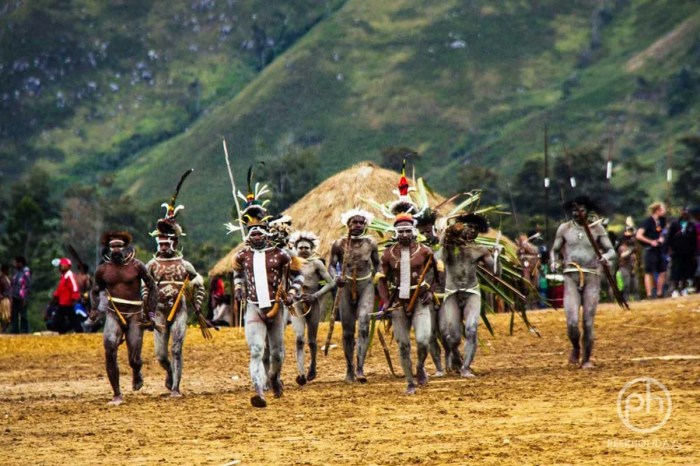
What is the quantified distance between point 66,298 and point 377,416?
1916 centimetres

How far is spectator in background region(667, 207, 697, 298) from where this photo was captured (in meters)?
29.4

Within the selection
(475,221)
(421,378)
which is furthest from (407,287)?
(475,221)

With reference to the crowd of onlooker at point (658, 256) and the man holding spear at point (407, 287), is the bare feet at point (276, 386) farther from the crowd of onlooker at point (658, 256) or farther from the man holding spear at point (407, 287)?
the crowd of onlooker at point (658, 256)

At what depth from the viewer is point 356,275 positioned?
63.2ft

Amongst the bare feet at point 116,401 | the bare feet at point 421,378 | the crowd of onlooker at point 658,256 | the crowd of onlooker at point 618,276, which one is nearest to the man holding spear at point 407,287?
the bare feet at point 421,378

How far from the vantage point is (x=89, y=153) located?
15400 cm

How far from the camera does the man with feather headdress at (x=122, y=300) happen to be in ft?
58.7

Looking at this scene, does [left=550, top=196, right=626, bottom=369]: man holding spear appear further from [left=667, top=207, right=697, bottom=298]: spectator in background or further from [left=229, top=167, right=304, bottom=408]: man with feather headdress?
[left=667, top=207, right=697, bottom=298]: spectator in background

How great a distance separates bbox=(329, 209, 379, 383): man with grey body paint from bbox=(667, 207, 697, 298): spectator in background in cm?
1152

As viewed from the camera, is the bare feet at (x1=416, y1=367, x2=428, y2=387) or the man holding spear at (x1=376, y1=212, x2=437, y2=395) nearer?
the man holding spear at (x1=376, y1=212, x2=437, y2=395)

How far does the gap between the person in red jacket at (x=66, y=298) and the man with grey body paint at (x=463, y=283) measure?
14835 millimetres

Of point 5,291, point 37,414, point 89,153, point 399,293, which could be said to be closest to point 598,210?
→ point 399,293

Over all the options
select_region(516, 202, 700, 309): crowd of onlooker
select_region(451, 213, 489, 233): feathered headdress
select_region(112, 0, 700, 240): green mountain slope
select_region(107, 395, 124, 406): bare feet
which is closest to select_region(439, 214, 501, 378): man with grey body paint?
select_region(451, 213, 489, 233): feathered headdress

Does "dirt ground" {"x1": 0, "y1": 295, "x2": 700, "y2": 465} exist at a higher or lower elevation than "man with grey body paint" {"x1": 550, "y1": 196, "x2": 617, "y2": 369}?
lower
